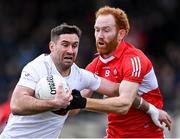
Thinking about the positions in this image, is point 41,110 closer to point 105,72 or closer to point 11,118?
point 11,118

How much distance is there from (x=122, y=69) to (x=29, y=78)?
4.25 feet

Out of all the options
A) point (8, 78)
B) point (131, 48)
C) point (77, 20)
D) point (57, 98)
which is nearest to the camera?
point (57, 98)

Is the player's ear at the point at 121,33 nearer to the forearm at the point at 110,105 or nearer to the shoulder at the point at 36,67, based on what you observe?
the forearm at the point at 110,105

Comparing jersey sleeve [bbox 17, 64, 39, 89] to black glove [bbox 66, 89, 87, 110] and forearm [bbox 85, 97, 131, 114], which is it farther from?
forearm [bbox 85, 97, 131, 114]

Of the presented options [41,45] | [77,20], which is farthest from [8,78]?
[77,20]

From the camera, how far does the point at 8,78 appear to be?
15.3m

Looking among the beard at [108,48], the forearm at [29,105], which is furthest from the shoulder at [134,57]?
the forearm at [29,105]

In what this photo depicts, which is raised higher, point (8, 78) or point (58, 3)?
point (58, 3)

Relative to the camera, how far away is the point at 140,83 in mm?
8242

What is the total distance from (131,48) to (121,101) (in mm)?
892

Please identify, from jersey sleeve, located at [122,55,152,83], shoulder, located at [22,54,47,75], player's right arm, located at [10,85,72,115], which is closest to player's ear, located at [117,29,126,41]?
jersey sleeve, located at [122,55,152,83]

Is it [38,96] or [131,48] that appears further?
[131,48]

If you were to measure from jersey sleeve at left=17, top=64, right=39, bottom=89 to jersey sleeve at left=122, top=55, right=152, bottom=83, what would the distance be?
44.2 inches

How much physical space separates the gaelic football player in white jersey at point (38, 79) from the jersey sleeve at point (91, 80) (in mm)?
11
